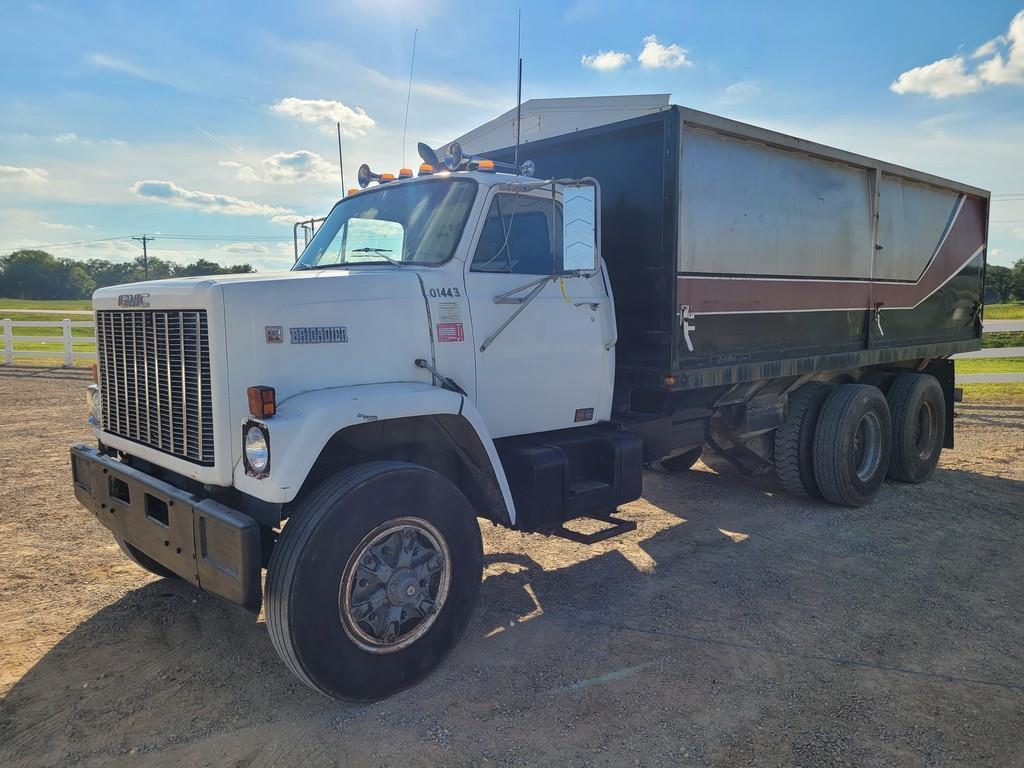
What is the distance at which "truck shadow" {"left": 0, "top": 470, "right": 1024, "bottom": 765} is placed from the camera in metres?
3.33

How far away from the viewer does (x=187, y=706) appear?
3.36m

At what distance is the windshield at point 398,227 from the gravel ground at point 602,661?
2.22m

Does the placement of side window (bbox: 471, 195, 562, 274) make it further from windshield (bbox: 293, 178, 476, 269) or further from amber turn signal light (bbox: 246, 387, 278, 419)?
amber turn signal light (bbox: 246, 387, 278, 419)

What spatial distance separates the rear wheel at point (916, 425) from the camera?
7.61 metres

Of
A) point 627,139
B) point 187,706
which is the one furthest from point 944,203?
point 187,706

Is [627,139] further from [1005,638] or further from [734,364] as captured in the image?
[1005,638]

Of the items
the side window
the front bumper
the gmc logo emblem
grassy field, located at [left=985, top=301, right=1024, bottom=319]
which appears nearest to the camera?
the front bumper

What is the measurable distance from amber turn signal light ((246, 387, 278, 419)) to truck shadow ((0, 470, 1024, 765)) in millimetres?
1382

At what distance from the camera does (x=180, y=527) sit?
3387 millimetres

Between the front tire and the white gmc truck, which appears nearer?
the front tire

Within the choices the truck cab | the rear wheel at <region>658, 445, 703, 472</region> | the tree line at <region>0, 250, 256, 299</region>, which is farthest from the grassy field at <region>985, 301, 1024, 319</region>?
the tree line at <region>0, 250, 256, 299</region>

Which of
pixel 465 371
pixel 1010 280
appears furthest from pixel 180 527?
pixel 1010 280

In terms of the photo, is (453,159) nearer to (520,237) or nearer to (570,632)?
(520,237)

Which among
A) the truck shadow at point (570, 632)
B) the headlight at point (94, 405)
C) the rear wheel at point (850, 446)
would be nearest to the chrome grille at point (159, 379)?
the headlight at point (94, 405)
